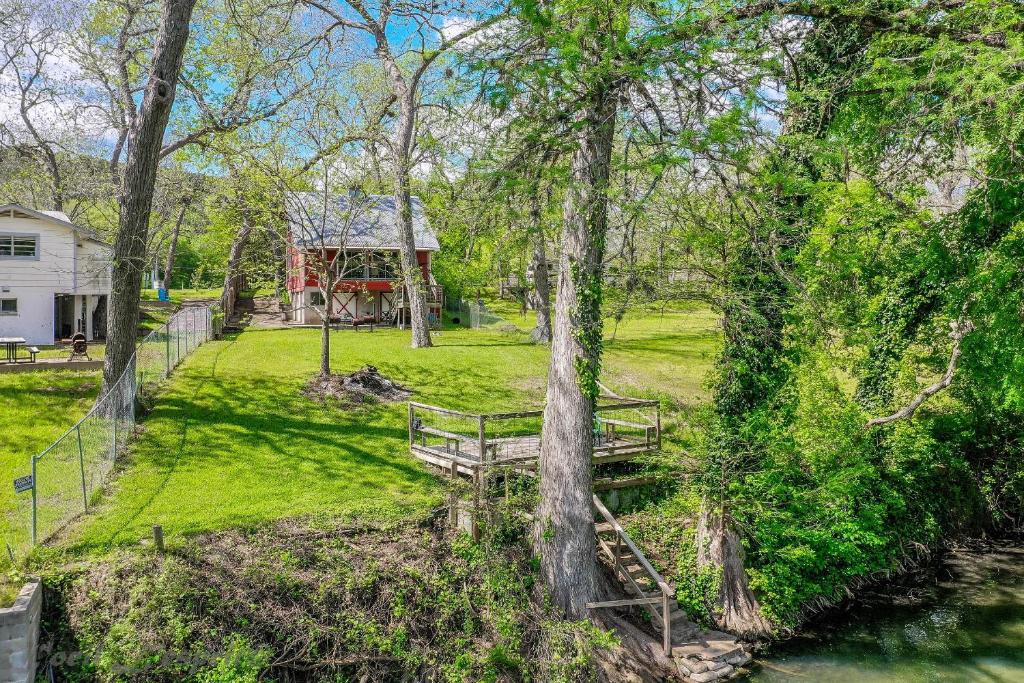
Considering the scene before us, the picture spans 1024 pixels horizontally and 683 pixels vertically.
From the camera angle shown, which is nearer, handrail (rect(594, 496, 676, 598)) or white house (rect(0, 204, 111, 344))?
handrail (rect(594, 496, 676, 598))

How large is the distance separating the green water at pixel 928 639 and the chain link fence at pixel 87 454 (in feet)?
37.2

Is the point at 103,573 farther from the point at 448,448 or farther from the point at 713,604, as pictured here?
the point at 713,604

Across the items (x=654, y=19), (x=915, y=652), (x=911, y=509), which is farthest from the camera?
(x=911, y=509)

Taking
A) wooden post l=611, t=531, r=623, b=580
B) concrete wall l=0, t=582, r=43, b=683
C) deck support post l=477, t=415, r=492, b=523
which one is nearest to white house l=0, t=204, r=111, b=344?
deck support post l=477, t=415, r=492, b=523

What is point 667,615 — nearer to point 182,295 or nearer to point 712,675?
point 712,675

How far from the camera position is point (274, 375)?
21844 mm

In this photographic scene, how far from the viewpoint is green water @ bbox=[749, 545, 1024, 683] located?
38.6 feet

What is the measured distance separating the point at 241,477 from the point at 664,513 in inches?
330

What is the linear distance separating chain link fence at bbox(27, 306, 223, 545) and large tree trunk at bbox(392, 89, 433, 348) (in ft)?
27.7

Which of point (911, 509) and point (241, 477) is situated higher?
point (241, 477)

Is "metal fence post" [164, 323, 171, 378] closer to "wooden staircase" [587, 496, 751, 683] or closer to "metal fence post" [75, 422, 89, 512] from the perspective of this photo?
"metal fence post" [75, 422, 89, 512]

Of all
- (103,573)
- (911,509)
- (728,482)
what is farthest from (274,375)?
(911,509)

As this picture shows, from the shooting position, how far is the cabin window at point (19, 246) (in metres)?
26.9

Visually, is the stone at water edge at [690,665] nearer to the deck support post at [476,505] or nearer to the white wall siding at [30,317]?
the deck support post at [476,505]
